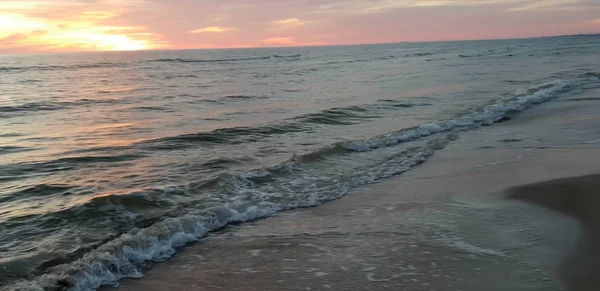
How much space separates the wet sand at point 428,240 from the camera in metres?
5.11

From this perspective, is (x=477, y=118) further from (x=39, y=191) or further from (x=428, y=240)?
(x=39, y=191)

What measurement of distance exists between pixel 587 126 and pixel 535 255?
949 centimetres

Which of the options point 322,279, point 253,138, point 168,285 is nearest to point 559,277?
point 322,279

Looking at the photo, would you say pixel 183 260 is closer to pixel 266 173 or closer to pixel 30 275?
pixel 30 275

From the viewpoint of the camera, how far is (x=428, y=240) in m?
6.12

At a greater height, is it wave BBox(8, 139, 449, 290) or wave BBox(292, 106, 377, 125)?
wave BBox(292, 106, 377, 125)

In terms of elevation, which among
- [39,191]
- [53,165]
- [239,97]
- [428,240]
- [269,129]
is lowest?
[428,240]

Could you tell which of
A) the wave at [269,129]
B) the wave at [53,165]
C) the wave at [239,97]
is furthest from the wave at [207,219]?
the wave at [239,97]

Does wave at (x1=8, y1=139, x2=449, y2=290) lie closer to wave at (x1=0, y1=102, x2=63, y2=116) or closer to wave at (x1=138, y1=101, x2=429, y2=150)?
wave at (x1=138, y1=101, x2=429, y2=150)

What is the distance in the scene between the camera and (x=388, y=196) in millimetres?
8336

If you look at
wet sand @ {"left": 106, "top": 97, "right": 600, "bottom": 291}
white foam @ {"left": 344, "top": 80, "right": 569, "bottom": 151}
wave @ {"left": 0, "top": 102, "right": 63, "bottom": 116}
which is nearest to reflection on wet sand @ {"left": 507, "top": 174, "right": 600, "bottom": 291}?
wet sand @ {"left": 106, "top": 97, "right": 600, "bottom": 291}

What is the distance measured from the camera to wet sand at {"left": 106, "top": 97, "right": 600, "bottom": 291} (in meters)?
5.11

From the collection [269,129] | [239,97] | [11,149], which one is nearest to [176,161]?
[269,129]

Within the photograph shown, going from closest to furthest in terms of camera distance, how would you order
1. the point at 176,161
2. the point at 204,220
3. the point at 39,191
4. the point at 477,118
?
the point at 204,220 < the point at 39,191 < the point at 176,161 < the point at 477,118
